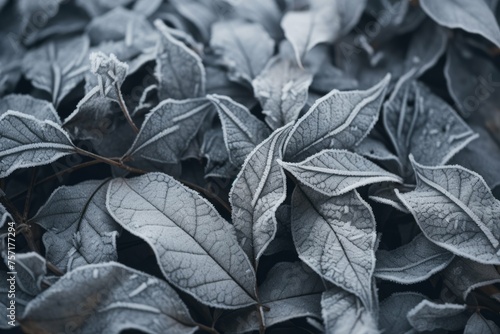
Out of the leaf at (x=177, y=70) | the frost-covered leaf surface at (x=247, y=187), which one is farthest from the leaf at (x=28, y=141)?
the leaf at (x=177, y=70)

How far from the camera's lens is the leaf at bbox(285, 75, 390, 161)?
1.71 ft

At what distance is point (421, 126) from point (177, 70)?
290mm

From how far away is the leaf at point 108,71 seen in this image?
483 mm

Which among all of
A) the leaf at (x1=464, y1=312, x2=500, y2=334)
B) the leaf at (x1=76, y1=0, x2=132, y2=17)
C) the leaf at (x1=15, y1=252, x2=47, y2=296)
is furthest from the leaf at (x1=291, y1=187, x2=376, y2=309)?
the leaf at (x1=76, y1=0, x2=132, y2=17)

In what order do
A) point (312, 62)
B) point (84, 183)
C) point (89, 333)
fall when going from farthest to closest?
point (312, 62), point (84, 183), point (89, 333)

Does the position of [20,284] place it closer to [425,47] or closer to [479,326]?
[479,326]

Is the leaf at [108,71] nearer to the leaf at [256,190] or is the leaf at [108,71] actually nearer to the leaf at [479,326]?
the leaf at [256,190]

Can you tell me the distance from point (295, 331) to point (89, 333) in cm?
19

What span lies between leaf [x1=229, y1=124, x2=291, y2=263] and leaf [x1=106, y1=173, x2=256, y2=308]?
0.01 meters

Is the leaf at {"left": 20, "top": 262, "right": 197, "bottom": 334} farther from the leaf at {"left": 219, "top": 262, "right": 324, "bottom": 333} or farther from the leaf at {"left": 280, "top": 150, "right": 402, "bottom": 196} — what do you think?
the leaf at {"left": 280, "top": 150, "right": 402, "bottom": 196}

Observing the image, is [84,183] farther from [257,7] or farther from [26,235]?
[257,7]

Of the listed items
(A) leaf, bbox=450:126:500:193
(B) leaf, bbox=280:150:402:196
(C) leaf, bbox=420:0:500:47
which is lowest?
(A) leaf, bbox=450:126:500:193

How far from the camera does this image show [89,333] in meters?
0.44

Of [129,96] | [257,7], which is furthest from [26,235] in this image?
[257,7]
